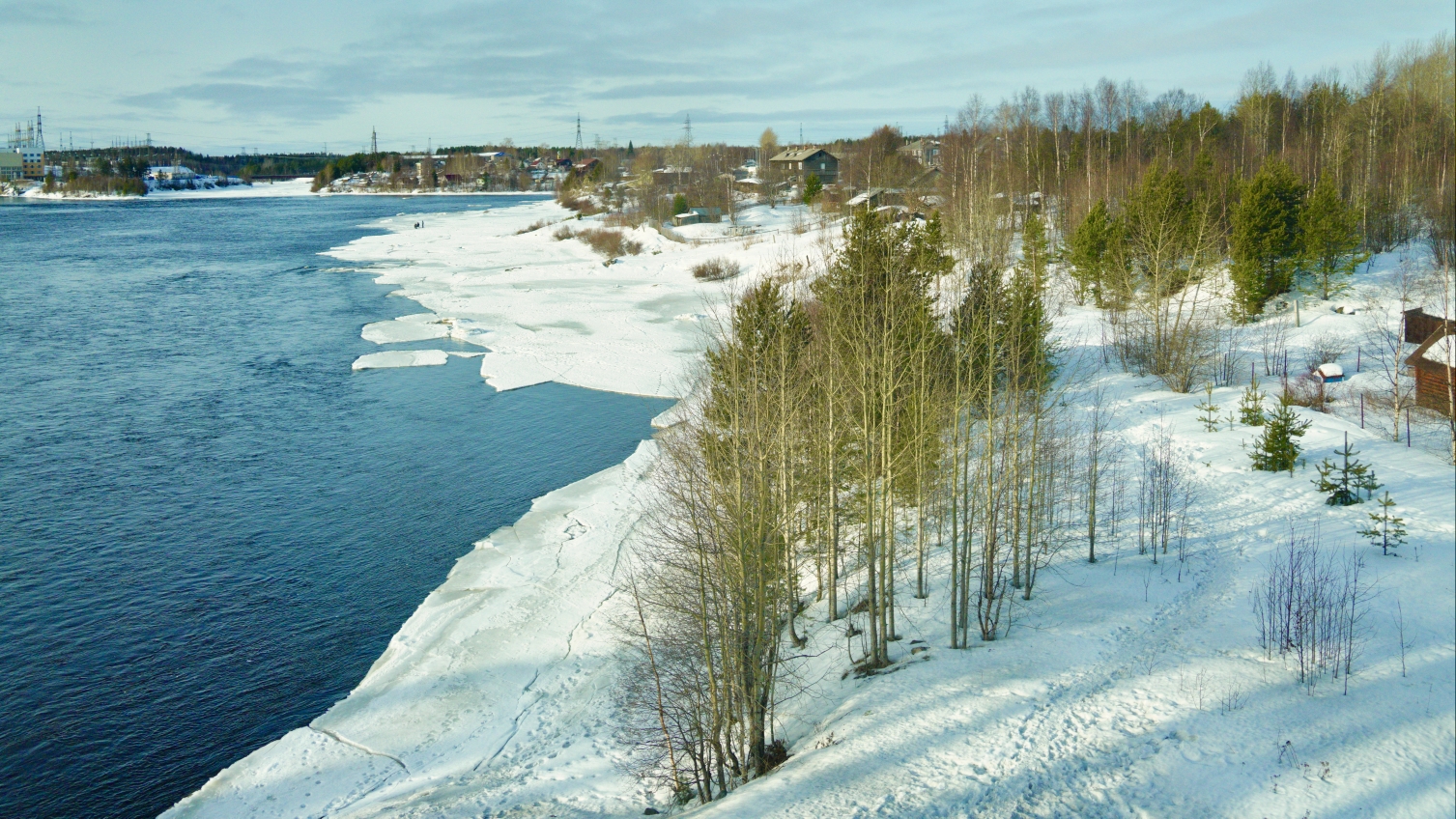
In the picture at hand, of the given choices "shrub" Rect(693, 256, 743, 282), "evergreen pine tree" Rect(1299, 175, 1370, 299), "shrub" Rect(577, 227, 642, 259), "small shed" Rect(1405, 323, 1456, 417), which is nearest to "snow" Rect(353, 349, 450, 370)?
"shrub" Rect(693, 256, 743, 282)

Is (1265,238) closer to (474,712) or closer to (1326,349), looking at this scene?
(1326,349)

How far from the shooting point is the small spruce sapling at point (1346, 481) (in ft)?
53.6

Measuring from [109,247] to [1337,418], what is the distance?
87.9 m

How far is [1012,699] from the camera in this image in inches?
516

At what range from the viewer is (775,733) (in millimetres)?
14570

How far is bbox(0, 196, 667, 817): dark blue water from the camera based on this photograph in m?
15.3


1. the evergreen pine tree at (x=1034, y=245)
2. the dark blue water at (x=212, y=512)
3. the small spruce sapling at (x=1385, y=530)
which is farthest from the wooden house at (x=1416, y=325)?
the dark blue water at (x=212, y=512)

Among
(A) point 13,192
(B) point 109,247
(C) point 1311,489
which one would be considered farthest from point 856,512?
(A) point 13,192

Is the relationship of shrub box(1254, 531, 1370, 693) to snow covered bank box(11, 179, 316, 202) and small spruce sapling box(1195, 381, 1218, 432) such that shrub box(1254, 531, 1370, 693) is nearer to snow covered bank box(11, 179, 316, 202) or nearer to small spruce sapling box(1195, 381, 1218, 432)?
small spruce sapling box(1195, 381, 1218, 432)

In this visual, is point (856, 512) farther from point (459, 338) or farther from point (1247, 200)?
point (459, 338)

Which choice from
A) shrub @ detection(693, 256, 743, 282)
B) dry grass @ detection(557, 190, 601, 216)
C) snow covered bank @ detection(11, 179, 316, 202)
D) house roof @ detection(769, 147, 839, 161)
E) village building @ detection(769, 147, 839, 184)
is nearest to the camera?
shrub @ detection(693, 256, 743, 282)

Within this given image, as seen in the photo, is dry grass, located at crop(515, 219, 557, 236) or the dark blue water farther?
dry grass, located at crop(515, 219, 557, 236)

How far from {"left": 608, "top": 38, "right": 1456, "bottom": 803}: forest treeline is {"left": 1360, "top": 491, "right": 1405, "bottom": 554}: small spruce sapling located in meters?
1.72

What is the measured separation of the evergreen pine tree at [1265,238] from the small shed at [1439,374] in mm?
15591
